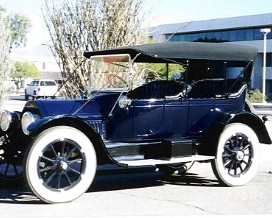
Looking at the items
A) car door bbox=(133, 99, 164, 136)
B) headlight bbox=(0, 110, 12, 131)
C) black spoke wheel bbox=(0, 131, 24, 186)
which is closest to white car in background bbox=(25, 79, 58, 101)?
black spoke wheel bbox=(0, 131, 24, 186)

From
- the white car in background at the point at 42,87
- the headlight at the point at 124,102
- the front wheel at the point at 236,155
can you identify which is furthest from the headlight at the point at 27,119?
the white car in background at the point at 42,87

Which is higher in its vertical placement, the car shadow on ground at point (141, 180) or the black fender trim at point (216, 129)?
the black fender trim at point (216, 129)

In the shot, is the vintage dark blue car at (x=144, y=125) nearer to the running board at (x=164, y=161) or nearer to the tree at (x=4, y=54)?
the running board at (x=164, y=161)

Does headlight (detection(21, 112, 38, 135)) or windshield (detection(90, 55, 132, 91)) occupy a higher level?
windshield (detection(90, 55, 132, 91))

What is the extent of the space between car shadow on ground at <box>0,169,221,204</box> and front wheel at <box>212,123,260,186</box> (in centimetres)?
26

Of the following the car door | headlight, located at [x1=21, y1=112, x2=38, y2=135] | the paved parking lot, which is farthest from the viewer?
the car door

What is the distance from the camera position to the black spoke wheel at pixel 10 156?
6223mm

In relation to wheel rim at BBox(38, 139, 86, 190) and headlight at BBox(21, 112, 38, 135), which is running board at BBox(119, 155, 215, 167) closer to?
wheel rim at BBox(38, 139, 86, 190)

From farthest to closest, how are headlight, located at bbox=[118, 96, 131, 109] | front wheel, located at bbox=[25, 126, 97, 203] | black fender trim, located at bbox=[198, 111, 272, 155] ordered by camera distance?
black fender trim, located at bbox=[198, 111, 272, 155] < headlight, located at bbox=[118, 96, 131, 109] < front wheel, located at bbox=[25, 126, 97, 203]

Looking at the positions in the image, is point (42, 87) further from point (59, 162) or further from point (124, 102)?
point (59, 162)

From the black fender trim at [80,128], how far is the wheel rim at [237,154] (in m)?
1.69

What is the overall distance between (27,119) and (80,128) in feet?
2.24

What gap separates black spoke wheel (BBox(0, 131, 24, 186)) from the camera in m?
6.22

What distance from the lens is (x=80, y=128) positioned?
5.89 metres
